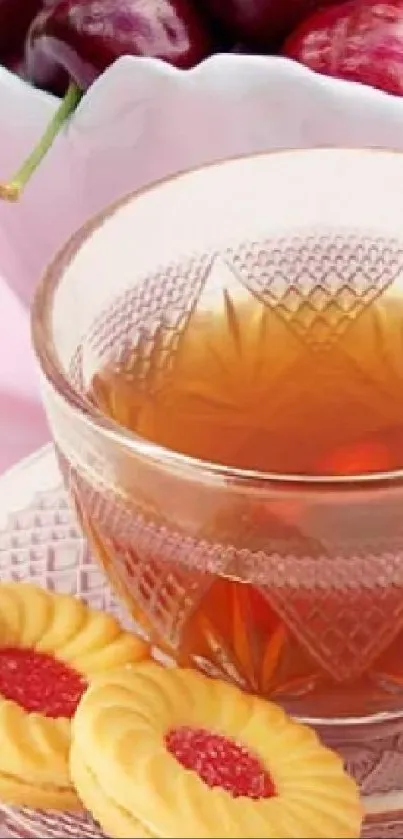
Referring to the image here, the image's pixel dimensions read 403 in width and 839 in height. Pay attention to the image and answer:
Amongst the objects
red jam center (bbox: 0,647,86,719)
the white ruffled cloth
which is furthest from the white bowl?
red jam center (bbox: 0,647,86,719)

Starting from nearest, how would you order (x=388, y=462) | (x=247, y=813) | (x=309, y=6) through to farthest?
(x=247, y=813) → (x=388, y=462) → (x=309, y=6)

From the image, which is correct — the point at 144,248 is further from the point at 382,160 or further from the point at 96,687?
the point at 96,687

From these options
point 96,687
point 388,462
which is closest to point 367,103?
point 388,462

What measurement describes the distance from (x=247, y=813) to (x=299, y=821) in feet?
0.05

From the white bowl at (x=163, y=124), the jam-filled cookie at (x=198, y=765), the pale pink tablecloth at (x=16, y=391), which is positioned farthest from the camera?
the pale pink tablecloth at (x=16, y=391)

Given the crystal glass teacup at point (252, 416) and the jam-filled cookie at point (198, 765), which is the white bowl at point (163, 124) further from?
the jam-filled cookie at point (198, 765)

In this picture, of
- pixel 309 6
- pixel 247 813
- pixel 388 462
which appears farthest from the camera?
pixel 309 6

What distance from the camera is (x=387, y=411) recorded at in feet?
2.19

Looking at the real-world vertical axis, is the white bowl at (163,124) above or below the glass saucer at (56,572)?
above

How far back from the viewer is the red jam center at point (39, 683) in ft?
1.89

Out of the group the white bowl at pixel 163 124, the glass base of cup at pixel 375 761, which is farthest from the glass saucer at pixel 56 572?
the white bowl at pixel 163 124

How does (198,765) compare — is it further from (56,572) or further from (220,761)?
(56,572)

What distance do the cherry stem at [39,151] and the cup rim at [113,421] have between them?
0.16 ft

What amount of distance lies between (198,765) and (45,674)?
0.09 metres
